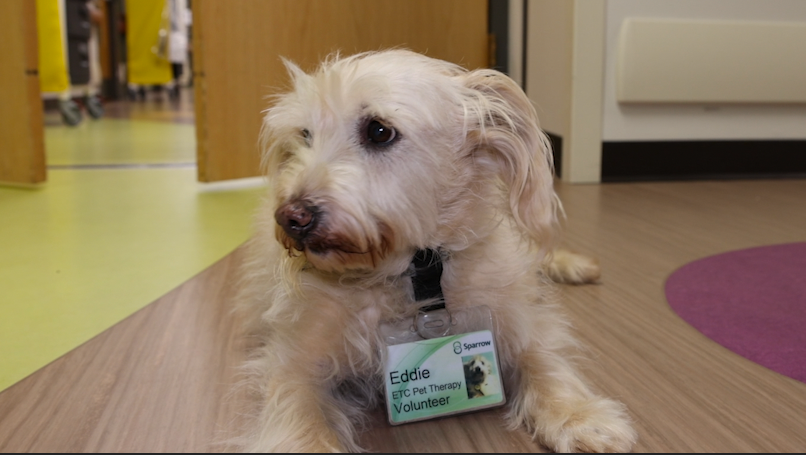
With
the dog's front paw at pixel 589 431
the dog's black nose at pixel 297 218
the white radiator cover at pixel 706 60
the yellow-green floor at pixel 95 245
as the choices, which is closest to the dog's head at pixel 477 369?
the dog's front paw at pixel 589 431

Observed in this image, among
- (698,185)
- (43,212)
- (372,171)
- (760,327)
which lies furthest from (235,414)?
(698,185)

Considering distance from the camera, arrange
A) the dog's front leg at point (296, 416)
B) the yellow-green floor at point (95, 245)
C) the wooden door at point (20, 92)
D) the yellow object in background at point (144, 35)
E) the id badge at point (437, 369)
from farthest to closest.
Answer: the yellow object in background at point (144, 35), the wooden door at point (20, 92), the yellow-green floor at point (95, 245), the id badge at point (437, 369), the dog's front leg at point (296, 416)

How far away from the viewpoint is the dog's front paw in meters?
1.11

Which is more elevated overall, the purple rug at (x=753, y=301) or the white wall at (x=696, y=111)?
the white wall at (x=696, y=111)

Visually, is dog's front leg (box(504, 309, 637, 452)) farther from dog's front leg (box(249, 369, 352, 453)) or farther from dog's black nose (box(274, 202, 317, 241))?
dog's black nose (box(274, 202, 317, 241))

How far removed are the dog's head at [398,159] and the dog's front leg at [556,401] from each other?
8.7 inches

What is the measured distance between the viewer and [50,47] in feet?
18.3

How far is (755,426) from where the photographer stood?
120 centimetres

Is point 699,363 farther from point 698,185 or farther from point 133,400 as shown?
point 698,185

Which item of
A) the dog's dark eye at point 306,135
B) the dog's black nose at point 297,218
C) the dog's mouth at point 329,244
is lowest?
the dog's mouth at point 329,244

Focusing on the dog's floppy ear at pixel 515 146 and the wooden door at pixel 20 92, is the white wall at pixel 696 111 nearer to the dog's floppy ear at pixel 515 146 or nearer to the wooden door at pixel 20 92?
the dog's floppy ear at pixel 515 146

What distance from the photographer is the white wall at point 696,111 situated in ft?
12.8

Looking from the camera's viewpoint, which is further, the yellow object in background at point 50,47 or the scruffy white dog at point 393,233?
the yellow object in background at point 50,47

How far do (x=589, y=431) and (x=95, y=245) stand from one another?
6.88 feet
